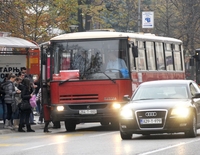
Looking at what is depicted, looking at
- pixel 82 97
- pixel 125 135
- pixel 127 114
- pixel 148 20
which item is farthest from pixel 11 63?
pixel 148 20

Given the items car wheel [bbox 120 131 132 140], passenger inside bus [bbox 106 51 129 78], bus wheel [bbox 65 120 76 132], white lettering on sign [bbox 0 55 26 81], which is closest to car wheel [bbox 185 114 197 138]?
car wheel [bbox 120 131 132 140]

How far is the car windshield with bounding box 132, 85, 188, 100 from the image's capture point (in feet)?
66.7

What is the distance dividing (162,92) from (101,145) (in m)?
3.02

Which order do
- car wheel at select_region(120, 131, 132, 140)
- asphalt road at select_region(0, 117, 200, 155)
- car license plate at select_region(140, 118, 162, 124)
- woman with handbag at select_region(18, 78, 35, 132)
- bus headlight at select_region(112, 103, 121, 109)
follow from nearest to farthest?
asphalt road at select_region(0, 117, 200, 155), car license plate at select_region(140, 118, 162, 124), car wheel at select_region(120, 131, 132, 140), bus headlight at select_region(112, 103, 121, 109), woman with handbag at select_region(18, 78, 35, 132)

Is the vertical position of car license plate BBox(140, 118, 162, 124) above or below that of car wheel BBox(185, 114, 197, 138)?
above

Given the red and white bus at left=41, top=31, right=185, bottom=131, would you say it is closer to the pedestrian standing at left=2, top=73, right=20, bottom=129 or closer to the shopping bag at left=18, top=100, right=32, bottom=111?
the shopping bag at left=18, top=100, right=32, bottom=111

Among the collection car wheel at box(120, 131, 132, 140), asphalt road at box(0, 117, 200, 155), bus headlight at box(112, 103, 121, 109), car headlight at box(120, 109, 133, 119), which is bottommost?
asphalt road at box(0, 117, 200, 155)

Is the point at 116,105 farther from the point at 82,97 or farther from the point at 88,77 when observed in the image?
the point at 88,77

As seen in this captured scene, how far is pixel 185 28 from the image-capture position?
59.8 metres

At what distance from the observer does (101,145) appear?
59.4ft

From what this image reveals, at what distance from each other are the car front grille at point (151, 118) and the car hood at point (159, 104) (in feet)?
0.39

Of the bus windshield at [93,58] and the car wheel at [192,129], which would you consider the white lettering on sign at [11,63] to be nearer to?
the bus windshield at [93,58]

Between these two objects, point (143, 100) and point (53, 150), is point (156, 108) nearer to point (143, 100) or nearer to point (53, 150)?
point (143, 100)

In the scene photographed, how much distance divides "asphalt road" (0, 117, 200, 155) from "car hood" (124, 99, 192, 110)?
78 centimetres
